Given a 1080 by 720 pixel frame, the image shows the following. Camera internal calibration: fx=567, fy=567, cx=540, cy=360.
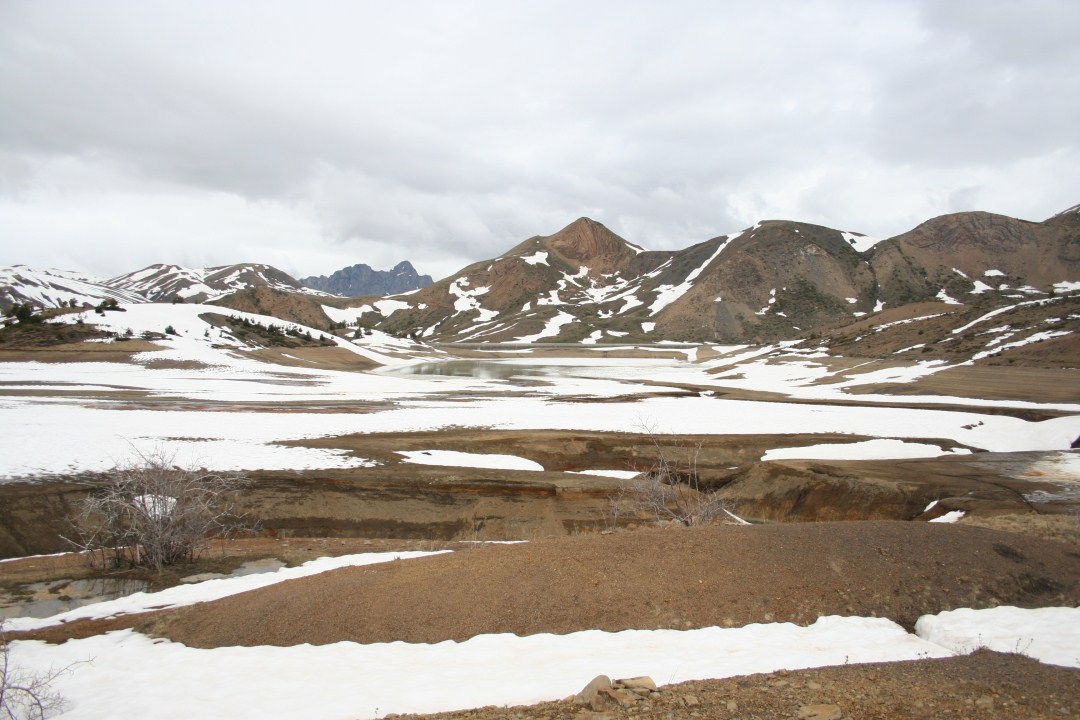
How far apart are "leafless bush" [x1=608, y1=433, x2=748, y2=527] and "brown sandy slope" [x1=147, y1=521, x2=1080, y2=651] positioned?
3.16 metres

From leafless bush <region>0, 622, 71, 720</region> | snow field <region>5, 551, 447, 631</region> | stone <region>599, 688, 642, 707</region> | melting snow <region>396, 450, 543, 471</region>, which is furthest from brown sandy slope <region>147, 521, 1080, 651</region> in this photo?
melting snow <region>396, 450, 543, 471</region>

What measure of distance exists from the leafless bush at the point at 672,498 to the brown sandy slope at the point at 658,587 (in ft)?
10.4

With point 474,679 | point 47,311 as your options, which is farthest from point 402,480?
point 47,311

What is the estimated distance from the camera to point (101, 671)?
858cm

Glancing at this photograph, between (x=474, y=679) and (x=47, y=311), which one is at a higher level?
(x=47, y=311)

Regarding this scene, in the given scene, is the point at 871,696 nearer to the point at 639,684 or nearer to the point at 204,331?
the point at 639,684

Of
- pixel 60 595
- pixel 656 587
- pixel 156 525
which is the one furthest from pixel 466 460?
pixel 656 587

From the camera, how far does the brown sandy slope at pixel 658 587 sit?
948 cm

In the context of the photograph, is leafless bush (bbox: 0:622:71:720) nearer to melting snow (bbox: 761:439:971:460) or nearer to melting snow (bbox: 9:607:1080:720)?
melting snow (bbox: 9:607:1080:720)

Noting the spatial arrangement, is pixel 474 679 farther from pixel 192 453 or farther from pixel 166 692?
pixel 192 453

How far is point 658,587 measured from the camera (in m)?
10.1

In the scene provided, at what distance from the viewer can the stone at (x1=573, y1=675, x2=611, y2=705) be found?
6.59m

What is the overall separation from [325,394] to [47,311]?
161 feet

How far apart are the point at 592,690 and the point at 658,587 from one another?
3.78m
